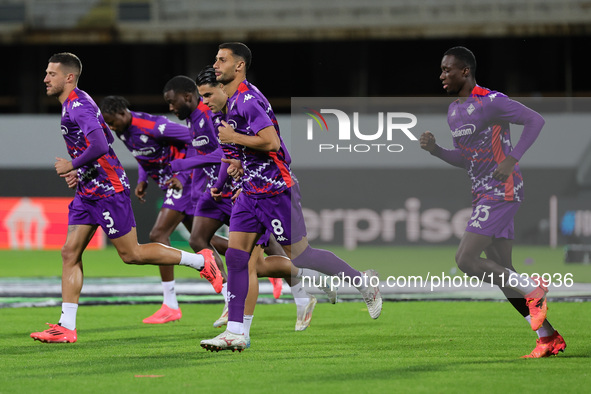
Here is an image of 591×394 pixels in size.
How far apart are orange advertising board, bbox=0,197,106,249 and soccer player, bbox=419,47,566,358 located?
14224 mm

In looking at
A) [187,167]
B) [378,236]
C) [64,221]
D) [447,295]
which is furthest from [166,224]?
[64,221]

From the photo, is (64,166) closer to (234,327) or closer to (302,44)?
(234,327)

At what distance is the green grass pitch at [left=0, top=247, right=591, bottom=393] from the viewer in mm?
5652

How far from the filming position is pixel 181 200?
375 inches

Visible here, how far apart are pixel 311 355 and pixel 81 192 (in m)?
2.28

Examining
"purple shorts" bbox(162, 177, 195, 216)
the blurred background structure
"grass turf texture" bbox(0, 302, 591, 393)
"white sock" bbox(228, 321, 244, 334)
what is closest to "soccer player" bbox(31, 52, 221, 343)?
"grass turf texture" bbox(0, 302, 591, 393)

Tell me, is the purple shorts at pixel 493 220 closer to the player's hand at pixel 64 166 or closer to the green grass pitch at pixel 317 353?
the green grass pitch at pixel 317 353

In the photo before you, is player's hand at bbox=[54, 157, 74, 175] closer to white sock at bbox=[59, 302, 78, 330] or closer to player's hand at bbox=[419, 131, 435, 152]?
white sock at bbox=[59, 302, 78, 330]

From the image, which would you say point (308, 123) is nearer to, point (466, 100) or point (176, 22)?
point (466, 100)

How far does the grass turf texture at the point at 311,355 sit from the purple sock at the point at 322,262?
1.79 ft

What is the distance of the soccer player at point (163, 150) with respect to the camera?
368 inches

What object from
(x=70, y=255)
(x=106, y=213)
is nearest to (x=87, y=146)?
(x=106, y=213)

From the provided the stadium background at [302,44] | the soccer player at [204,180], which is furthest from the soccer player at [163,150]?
the stadium background at [302,44]

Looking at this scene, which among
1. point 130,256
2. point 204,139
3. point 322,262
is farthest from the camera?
point 204,139
